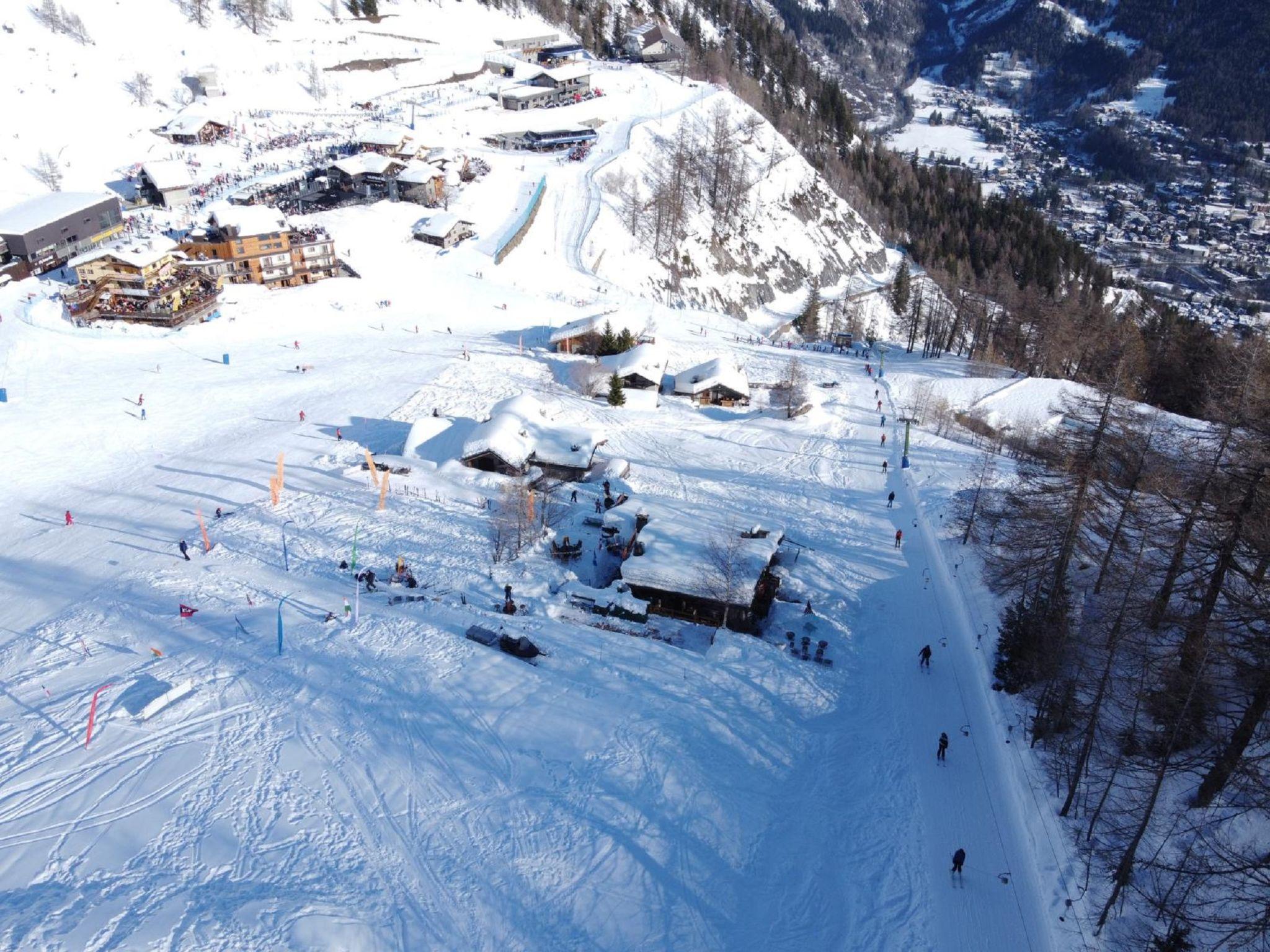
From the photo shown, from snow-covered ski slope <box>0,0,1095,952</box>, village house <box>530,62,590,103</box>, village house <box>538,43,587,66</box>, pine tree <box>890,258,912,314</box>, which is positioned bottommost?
snow-covered ski slope <box>0,0,1095,952</box>

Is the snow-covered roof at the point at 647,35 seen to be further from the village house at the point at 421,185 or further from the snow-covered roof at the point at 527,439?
the snow-covered roof at the point at 527,439

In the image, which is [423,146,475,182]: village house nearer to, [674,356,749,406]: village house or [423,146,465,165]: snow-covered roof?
[423,146,465,165]: snow-covered roof

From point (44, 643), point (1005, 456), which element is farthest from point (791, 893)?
point (1005, 456)

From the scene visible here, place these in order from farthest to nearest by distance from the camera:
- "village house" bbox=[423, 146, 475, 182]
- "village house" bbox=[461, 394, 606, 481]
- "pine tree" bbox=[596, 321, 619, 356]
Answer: "village house" bbox=[423, 146, 475, 182] < "pine tree" bbox=[596, 321, 619, 356] < "village house" bbox=[461, 394, 606, 481]

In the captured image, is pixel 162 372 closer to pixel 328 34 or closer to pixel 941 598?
pixel 941 598

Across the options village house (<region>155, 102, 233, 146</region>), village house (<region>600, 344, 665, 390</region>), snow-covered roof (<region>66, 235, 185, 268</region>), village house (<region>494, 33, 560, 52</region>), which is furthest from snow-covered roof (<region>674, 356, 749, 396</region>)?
village house (<region>494, 33, 560, 52</region>)

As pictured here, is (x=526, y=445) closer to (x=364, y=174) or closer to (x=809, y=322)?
(x=809, y=322)

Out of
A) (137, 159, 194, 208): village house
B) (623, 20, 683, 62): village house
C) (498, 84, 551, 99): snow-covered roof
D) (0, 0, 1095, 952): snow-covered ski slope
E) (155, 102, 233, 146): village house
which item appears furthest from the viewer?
(623, 20, 683, 62): village house

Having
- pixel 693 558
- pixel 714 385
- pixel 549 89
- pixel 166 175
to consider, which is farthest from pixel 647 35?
pixel 693 558
